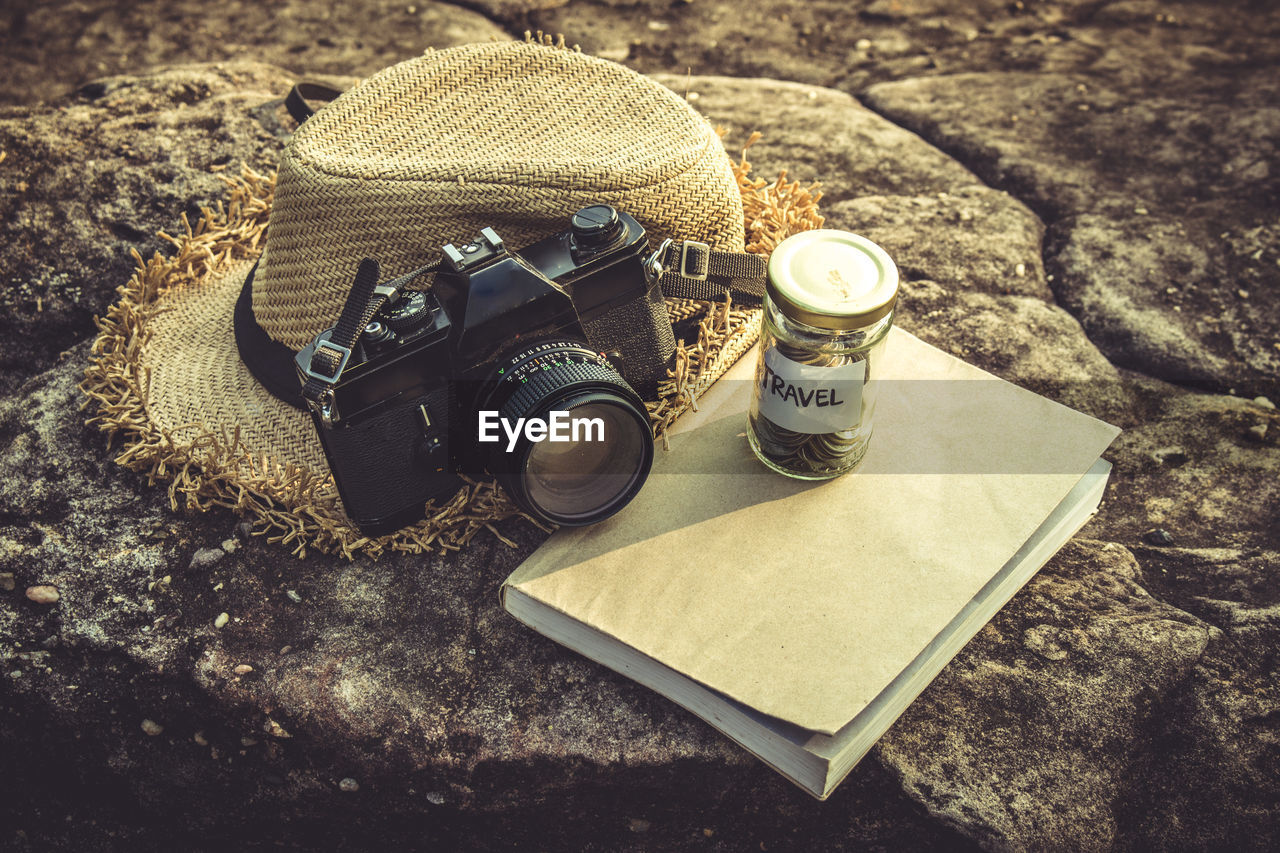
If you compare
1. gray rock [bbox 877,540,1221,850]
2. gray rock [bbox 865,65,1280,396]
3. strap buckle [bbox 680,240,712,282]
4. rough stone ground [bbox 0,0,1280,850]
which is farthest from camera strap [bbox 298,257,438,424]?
gray rock [bbox 865,65,1280,396]

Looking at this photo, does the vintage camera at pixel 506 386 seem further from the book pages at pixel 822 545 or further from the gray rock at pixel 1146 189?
the gray rock at pixel 1146 189

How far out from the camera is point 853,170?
1.89 meters

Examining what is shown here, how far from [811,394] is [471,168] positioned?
58 cm

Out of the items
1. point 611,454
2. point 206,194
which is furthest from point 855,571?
point 206,194

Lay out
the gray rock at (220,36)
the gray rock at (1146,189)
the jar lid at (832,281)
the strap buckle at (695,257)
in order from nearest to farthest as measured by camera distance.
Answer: the jar lid at (832,281)
the strap buckle at (695,257)
the gray rock at (1146,189)
the gray rock at (220,36)

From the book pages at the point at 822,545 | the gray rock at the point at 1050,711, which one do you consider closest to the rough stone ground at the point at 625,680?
the gray rock at the point at 1050,711

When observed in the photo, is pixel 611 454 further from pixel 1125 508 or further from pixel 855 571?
pixel 1125 508

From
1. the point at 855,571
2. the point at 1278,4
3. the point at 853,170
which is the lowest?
the point at 855,571

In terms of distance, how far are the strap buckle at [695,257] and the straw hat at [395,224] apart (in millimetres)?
101

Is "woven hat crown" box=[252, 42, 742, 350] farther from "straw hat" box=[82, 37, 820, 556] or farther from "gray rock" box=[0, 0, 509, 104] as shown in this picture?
"gray rock" box=[0, 0, 509, 104]

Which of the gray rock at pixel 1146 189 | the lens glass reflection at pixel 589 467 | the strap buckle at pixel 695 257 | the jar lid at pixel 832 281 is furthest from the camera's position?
the gray rock at pixel 1146 189

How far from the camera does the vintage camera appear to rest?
1059 mm

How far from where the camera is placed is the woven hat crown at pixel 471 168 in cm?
123

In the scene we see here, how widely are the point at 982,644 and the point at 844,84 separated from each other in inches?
65.0
